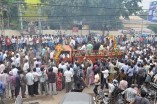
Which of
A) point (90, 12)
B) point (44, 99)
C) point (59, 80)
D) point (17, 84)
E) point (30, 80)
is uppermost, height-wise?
point (90, 12)

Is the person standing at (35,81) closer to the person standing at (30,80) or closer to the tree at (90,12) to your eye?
the person standing at (30,80)

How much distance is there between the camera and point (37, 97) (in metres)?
17.9

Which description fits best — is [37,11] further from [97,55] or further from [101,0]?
[97,55]

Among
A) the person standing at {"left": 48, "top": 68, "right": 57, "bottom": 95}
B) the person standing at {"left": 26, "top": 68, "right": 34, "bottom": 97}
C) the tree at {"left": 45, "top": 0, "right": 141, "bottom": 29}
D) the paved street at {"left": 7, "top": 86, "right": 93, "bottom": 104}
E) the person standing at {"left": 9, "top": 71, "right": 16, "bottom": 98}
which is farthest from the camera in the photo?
the tree at {"left": 45, "top": 0, "right": 141, "bottom": 29}

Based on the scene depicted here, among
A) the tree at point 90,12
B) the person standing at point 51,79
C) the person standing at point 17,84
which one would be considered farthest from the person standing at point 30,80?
the tree at point 90,12

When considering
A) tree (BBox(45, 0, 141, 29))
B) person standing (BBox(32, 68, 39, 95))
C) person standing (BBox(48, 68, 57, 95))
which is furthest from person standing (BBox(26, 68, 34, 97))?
tree (BBox(45, 0, 141, 29))

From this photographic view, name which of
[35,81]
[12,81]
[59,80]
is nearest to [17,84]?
[12,81]

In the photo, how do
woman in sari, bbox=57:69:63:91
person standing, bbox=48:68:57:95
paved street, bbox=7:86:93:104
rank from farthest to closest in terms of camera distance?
1. woman in sari, bbox=57:69:63:91
2. person standing, bbox=48:68:57:95
3. paved street, bbox=7:86:93:104

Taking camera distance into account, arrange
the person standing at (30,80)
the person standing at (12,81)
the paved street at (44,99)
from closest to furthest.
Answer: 1. the person standing at (12,81)
2. the person standing at (30,80)
3. the paved street at (44,99)

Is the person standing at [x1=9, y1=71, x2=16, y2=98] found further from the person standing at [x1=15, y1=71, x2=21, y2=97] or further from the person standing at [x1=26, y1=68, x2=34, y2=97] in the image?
the person standing at [x1=26, y1=68, x2=34, y2=97]

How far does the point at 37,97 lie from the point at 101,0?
128 ft

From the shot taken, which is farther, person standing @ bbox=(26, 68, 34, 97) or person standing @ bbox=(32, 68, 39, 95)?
person standing @ bbox=(32, 68, 39, 95)

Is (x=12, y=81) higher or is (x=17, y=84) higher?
(x=12, y=81)

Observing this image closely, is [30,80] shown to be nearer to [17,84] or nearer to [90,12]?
[17,84]
